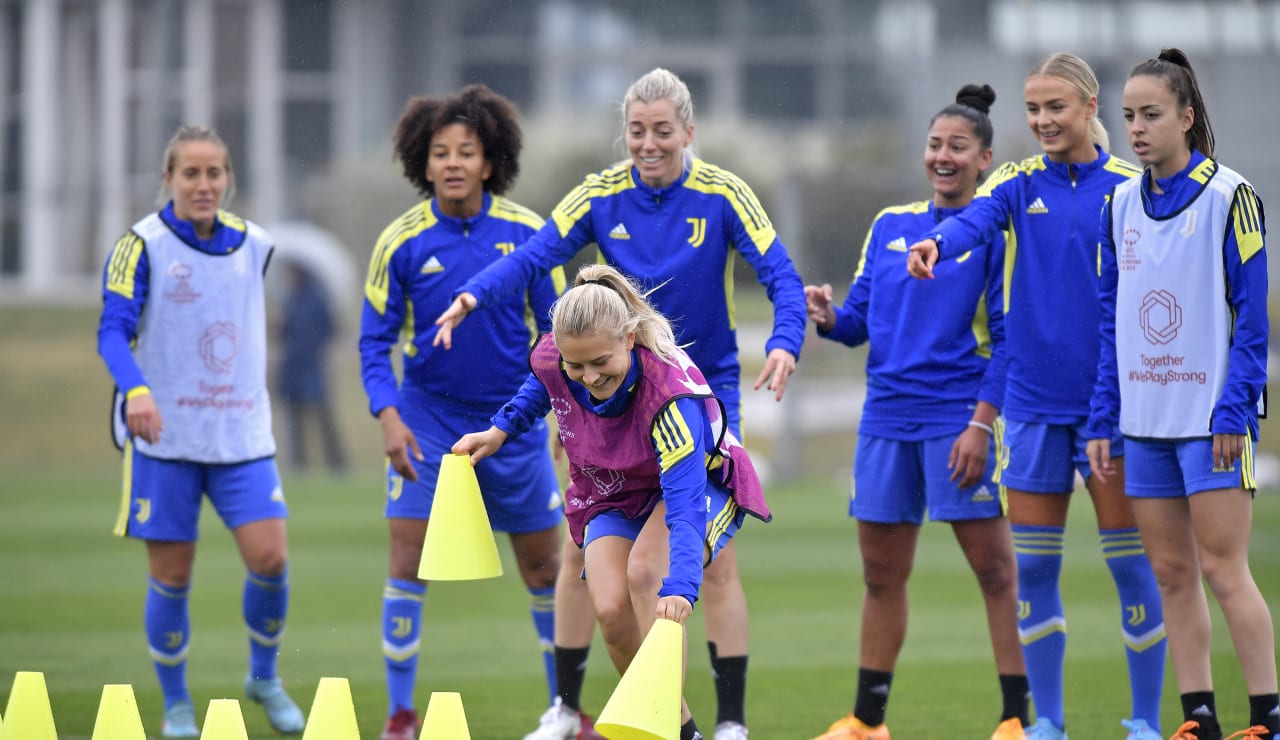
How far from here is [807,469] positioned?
19.0 m

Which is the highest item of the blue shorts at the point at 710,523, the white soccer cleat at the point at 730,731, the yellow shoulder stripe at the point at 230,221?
the yellow shoulder stripe at the point at 230,221

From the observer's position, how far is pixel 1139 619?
575cm

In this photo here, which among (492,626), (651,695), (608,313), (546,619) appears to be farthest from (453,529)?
(492,626)

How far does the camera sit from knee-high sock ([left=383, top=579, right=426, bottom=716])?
244 inches

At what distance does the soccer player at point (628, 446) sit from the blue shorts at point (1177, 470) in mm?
1225

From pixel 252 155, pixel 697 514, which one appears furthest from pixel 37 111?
pixel 697 514

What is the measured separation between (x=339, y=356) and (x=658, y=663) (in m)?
17.2

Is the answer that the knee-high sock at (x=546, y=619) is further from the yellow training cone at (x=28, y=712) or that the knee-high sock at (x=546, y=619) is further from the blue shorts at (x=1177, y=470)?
the blue shorts at (x=1177, y=470)

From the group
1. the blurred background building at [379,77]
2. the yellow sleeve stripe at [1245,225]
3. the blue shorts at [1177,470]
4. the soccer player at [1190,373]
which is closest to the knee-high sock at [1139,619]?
the soccer player at [1190,373]

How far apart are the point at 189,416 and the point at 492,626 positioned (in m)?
3.79

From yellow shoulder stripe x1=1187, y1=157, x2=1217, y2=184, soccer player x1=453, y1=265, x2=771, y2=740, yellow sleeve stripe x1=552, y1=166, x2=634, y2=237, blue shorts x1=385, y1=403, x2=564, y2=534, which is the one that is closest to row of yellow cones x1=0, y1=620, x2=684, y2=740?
soccer player x1=453, y1=265, x2=771, y2=740

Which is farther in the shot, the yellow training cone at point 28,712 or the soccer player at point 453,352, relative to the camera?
the soccer player at point 453,352

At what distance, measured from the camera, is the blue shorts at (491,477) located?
6367 mm

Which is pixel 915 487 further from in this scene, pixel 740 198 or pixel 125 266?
pixel 125 266
